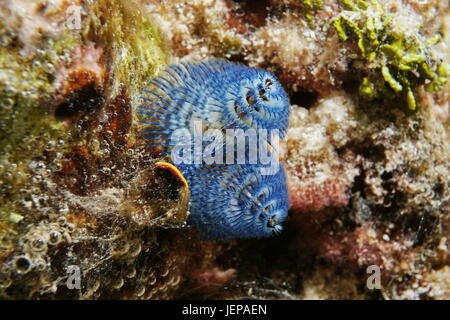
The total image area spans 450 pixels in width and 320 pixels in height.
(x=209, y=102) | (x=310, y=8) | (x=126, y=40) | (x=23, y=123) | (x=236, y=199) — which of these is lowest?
(x=236, y=199)

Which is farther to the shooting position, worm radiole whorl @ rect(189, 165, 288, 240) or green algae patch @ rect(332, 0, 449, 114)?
green algae patch @ rect(332, 0, 449, 114)

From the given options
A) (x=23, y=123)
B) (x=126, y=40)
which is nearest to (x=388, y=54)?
(x=126, y=40)

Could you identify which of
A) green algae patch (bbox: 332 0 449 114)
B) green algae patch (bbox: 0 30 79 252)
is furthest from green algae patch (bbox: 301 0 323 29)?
green algae patch (bbox: 0 30 79 252)

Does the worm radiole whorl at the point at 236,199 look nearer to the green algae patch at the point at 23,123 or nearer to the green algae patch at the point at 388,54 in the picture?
the green algae patch at the point at 23,123

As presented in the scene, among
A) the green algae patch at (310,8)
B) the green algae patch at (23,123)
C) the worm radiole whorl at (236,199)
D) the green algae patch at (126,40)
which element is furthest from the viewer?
the green algae patch at (310,8)

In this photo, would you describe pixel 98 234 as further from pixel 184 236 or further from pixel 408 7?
pixel 408 7

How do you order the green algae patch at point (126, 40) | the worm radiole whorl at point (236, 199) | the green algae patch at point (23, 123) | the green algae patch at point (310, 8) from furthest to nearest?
the green algae patch at point (310, 8)
the worm radiole whorl at point (236, 199)
the green algae patch at point (126, 40)
the green algae patch at point (23, 123)

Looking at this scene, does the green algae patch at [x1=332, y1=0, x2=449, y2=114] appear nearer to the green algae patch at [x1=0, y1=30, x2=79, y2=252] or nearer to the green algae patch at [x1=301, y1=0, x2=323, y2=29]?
the green algae patch at [x1=301, y1=0, x2=323, y2=29]

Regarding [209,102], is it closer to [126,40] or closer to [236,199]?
[236,199]

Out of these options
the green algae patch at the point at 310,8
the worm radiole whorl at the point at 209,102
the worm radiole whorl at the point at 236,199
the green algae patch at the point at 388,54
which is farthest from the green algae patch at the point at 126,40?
the green algae patch at the point at 388,54
